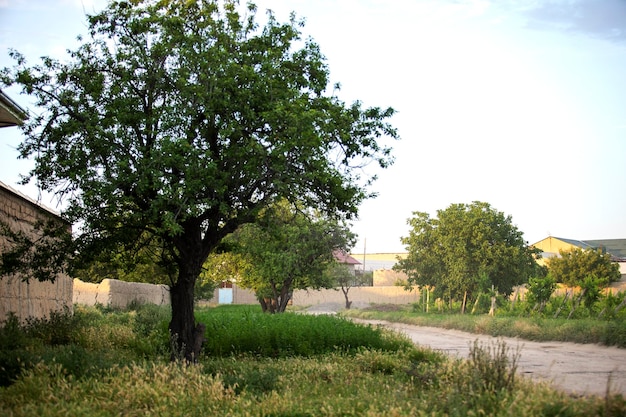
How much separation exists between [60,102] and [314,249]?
1890 centimetres

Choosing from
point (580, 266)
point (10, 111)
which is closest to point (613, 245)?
point (580, 266)

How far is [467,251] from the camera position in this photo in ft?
125

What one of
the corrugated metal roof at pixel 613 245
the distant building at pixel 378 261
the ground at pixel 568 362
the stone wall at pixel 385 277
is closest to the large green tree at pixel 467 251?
the ground at pixel 568 362

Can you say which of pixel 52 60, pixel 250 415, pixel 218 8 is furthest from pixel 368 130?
pixel 250 415

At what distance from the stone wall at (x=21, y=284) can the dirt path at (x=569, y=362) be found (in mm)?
9411

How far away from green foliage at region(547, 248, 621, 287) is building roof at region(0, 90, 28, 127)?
49359mm

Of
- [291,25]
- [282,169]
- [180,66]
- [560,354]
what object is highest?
[291,25]

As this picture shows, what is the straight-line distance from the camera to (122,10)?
475 inches

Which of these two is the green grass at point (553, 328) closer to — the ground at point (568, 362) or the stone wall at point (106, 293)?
the ground at point (568, 362)

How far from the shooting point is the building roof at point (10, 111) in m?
12.8

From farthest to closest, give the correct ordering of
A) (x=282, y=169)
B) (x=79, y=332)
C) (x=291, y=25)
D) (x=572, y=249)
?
(x=572, y=249) → (x=79, y=332) → (x=291, y=25) → (x=282, y=169)

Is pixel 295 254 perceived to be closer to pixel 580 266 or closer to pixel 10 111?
pixel 10 111

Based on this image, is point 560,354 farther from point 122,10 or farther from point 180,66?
point 122,10

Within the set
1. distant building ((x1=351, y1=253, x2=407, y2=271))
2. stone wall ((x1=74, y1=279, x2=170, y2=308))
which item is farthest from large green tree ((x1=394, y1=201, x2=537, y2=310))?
distant building ((x1=351, y1=253, x2=407, y2=271))
